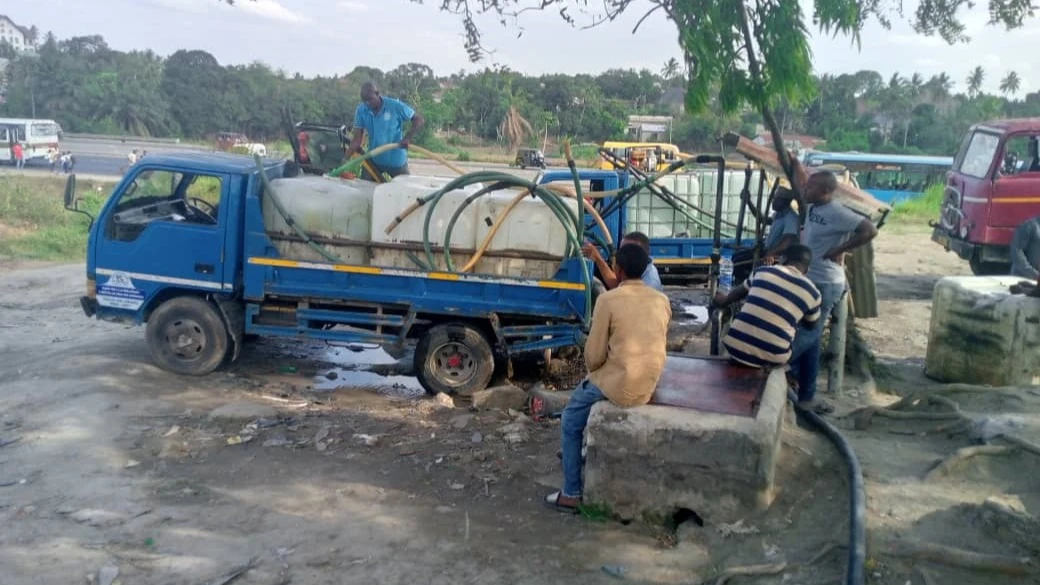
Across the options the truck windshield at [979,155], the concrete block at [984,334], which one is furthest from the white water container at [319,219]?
the truck windshield at [979,155]

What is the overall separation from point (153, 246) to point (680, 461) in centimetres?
557

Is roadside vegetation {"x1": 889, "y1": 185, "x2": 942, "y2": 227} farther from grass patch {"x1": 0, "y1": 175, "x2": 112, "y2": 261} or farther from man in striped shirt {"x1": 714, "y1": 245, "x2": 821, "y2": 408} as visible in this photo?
grass patch {"x1": 0, "y1": 175, "x2": 112, "y2": 261}

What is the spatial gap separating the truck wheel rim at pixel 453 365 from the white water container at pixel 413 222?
0.80 metres

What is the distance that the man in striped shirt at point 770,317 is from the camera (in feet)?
18.5

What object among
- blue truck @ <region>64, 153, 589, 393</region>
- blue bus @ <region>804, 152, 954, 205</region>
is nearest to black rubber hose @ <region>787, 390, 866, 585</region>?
blue truck @ <region>64, 153, 589, 393</region>

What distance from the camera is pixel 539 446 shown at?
6.39 m

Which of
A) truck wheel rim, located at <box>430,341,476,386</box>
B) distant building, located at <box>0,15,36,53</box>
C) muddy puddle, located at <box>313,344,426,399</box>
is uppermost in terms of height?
distant building, located at <box>0,15,36,53</box>

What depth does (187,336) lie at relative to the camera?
8164 mm

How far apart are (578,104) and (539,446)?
3013 centimetres

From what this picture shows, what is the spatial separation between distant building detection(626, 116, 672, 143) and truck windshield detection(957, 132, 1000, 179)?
54.4ft

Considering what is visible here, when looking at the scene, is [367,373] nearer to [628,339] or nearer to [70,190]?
[70,190]

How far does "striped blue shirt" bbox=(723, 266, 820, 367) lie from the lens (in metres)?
5.64

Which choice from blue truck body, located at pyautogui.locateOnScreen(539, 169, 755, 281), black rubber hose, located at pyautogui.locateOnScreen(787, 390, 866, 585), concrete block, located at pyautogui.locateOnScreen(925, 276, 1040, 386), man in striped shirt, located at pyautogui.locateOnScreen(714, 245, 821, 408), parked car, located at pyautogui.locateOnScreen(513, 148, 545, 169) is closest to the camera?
black rubber hose, located at pyautogui.locateOnScreen(787, 390, 866, 585)

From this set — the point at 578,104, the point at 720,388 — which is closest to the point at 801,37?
the point at 720,388
